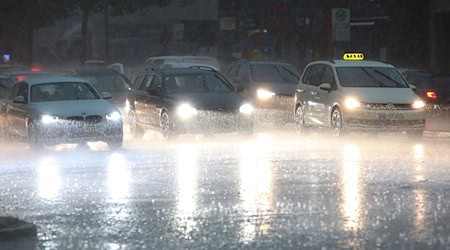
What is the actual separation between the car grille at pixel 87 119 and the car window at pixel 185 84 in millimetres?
3296

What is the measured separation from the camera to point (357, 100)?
23797 millimetres

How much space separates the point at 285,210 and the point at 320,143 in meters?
10.8

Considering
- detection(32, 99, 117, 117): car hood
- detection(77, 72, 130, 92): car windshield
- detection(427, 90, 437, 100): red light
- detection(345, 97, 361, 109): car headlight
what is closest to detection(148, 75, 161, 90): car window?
detection(32, 99, 117, 117): car hood

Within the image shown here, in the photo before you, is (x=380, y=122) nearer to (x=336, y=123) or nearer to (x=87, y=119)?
(x=336, y=123)

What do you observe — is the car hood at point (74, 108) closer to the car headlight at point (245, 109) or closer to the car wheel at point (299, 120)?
the car headlight at point (245, 109)

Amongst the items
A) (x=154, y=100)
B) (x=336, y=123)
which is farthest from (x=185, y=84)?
(x=336, y=123)

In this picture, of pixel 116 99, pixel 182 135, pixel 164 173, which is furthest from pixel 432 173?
pixel 116 99

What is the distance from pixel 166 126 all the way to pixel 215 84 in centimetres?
177

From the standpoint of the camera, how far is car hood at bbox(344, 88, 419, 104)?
78.0ft

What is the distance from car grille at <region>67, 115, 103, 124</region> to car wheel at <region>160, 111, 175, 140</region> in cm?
258

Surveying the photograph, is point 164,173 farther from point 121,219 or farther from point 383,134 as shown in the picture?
point 383,134

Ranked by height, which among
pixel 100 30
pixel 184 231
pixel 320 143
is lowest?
pixel 184 231

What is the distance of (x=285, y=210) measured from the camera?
12.5 metres

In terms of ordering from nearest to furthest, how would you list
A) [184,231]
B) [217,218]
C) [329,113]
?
[184,231], [217,218], [329,113]
